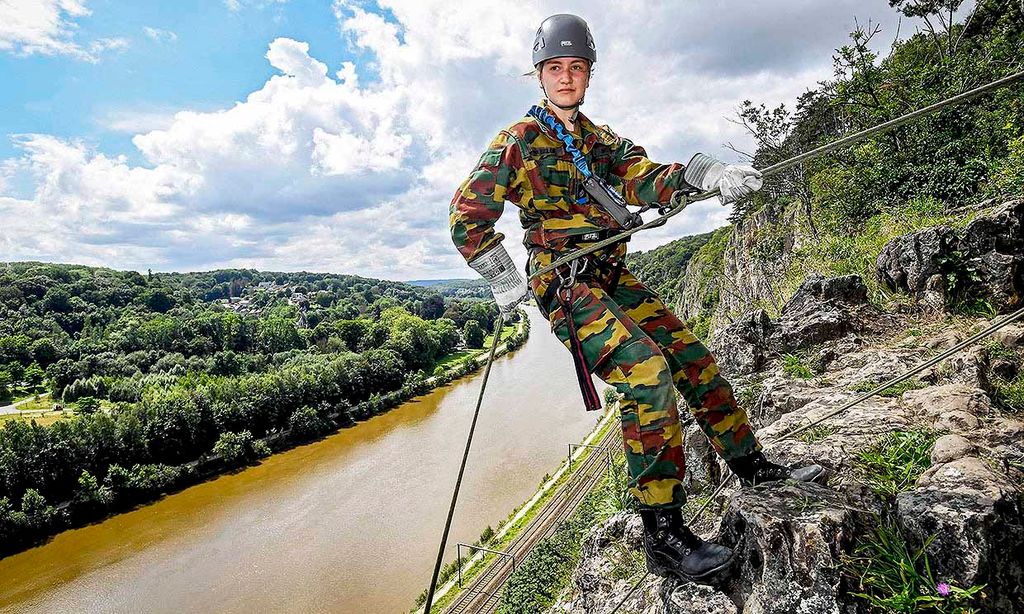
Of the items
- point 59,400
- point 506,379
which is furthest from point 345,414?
point 59,400

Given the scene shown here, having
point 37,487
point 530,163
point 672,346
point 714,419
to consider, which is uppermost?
point 530,163

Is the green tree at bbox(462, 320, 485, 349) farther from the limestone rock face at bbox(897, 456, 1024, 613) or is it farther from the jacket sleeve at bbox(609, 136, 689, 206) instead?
the limestone rock face at bbox(897, 456, 1024, 613)

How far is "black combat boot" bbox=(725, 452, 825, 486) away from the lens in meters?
2.72

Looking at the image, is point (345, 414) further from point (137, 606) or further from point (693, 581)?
point (693, 581)

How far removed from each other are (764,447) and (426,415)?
35735 mm

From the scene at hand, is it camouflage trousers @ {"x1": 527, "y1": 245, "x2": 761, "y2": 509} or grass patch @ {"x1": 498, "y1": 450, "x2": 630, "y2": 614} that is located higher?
camouflage trousers @ {"x1": 527, "y1": 245, "x2": 761, "y2": 509}

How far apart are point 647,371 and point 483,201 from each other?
1127 millimetres

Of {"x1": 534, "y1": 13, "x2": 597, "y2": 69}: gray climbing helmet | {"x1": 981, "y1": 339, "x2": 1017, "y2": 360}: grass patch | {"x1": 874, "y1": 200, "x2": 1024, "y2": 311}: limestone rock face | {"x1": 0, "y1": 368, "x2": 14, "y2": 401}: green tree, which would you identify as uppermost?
{"x1": 0, "y1": 368, "x2": 14, "y2": 401}: green tree

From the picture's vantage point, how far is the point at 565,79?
3.01m

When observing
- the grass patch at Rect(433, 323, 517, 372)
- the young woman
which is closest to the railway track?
the young woman

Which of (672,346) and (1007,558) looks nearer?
(1007,558)

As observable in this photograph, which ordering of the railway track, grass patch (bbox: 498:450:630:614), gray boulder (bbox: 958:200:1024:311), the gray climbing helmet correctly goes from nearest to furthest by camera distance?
the gray climbing helmet, gray boulder (bbox: 958:200:1024:311), grass patch (bbox: 498:450:630:614), the railway track

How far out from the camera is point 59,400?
145ft

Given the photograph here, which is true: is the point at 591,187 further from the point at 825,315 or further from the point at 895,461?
the point at 825,315
